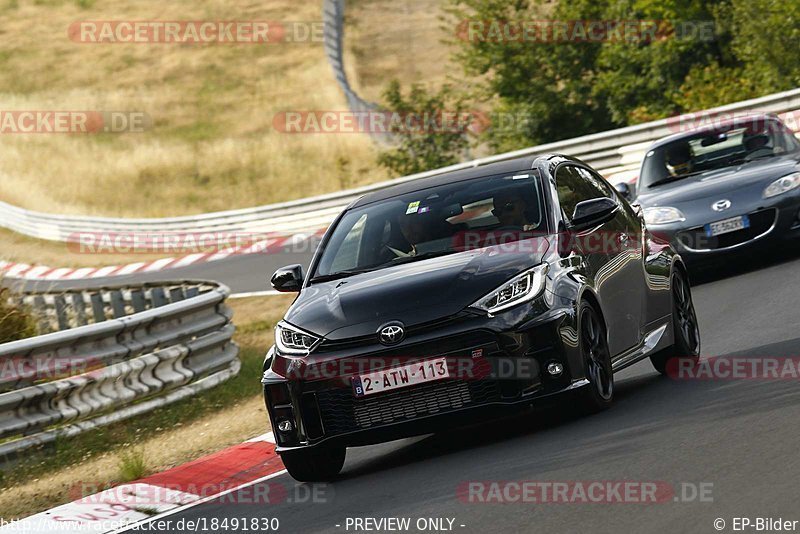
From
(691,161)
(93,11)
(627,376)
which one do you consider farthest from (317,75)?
(627,376)

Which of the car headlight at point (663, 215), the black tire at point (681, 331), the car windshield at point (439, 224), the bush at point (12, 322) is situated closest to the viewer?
the car windshield at point (439, 224)

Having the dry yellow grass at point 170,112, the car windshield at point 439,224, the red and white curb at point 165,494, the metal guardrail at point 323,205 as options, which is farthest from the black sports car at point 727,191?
the dry yellow grass at point 170,112

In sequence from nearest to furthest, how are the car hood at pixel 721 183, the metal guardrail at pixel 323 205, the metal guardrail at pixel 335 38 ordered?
1. the car hood at pixel 721 183
2. the metal guardrail at pixel 323 205
3. the metal guardrail at pixel 335 38

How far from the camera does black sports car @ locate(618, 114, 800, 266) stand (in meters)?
13.9

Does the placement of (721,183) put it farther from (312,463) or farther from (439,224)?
(312,463)

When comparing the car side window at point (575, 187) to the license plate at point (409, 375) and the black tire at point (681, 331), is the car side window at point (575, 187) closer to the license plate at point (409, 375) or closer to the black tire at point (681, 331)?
the black tire at point (681, 331)

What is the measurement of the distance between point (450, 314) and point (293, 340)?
36.8 inches

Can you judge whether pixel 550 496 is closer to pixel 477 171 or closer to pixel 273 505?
pixel 273 505

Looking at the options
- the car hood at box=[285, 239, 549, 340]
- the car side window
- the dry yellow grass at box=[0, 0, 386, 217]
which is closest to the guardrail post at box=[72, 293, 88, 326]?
the car side window

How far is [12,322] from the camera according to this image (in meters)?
13.8

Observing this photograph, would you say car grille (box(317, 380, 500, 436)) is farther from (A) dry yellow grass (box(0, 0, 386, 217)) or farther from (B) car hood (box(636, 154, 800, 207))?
(A) dry yellow grass (box(0, 0, 386, 217))

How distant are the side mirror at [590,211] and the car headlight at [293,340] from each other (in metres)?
1.74

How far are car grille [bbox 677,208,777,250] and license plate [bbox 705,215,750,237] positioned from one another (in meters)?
0.04

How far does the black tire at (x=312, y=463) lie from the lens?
805cm
